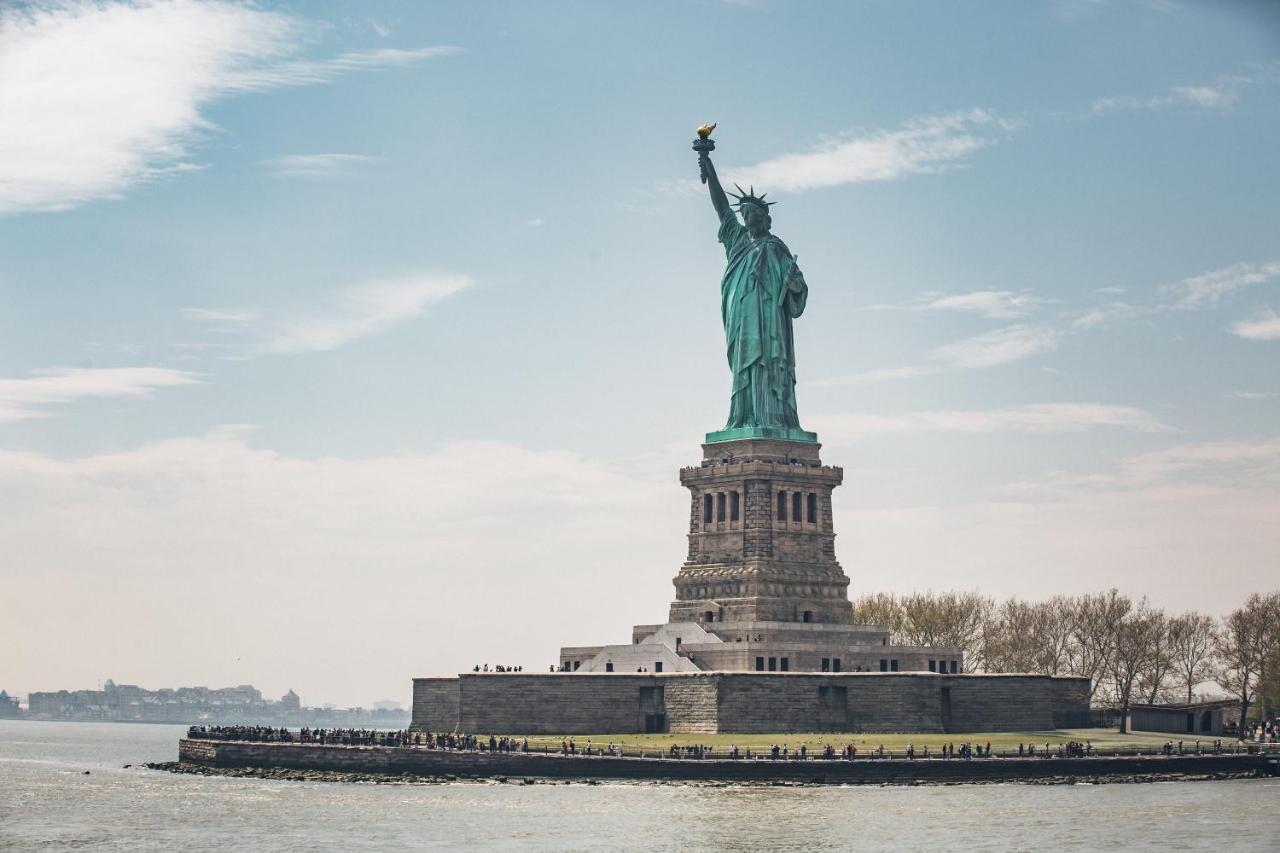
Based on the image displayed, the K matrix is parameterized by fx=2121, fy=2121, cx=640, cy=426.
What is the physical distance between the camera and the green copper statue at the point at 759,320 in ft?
379

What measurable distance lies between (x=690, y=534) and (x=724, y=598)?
223 inches

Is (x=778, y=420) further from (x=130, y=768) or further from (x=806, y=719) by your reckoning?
(x=130, y=768)

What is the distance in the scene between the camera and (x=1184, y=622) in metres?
138

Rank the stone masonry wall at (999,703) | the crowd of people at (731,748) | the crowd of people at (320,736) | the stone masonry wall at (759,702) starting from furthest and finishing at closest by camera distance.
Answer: the stone masonry wall at (999,703), the crowd of people at (320,736), the stone masonry wall at (759,702), the crowd of people at (731,748)

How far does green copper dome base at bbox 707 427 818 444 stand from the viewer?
114312mm

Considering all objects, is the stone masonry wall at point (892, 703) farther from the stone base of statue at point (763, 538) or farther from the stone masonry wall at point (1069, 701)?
the stone masonry wall at point (1069, 701)

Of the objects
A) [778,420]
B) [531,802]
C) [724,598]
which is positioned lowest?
[531,802]

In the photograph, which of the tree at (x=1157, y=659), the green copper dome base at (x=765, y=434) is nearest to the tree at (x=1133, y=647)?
the tree at (x=1157, y=659)

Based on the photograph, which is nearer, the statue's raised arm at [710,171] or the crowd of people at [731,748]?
the crowd of people at [731,748]

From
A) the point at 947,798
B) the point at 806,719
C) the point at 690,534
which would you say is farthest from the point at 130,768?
the point at 947,798

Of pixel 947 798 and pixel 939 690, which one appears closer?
pixel 947 798

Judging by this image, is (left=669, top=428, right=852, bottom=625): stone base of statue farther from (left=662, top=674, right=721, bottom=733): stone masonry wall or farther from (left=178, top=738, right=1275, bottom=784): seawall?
(left=178, top=738, right=1275, bottom=784): seawall

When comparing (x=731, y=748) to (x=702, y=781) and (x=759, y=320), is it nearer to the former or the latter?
(x=702, y=781)

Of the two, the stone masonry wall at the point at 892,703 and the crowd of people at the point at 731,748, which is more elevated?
the stone masonry wall at the point at 892,703
